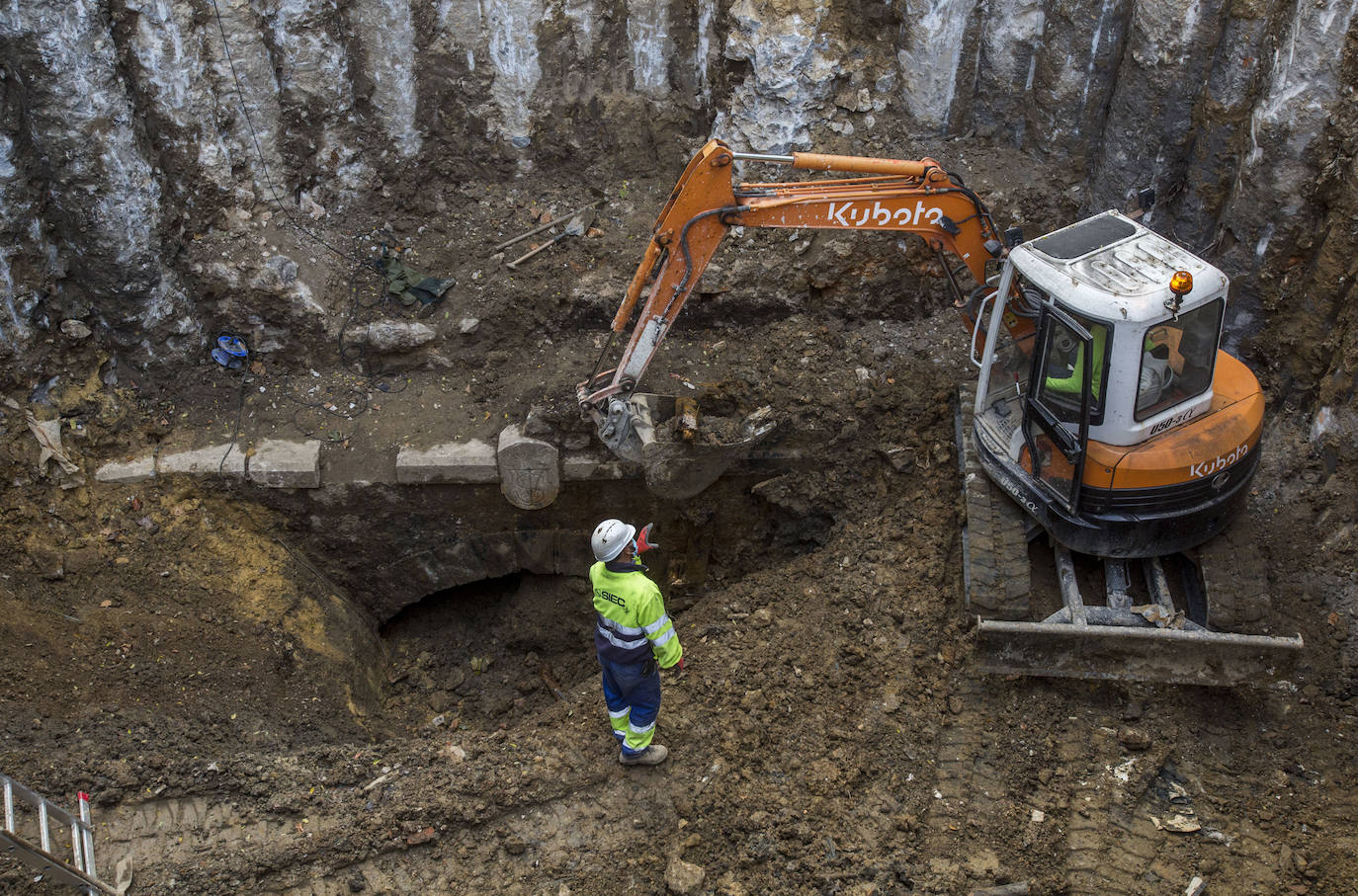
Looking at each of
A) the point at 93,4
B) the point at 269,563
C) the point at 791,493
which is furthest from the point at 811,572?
the point at 93,4

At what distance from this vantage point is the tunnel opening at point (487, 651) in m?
6.68

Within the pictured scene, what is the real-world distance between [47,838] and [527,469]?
326 cm

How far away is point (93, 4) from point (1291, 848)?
25.7ft

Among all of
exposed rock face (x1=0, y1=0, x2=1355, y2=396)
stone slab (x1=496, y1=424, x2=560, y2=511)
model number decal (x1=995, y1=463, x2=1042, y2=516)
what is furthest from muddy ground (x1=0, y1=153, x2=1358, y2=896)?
model number decal (x1=995, y1=463, x2=1042, y2=516)

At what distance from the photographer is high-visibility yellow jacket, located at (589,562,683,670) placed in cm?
443

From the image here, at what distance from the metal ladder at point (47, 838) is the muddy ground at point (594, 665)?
17 cm

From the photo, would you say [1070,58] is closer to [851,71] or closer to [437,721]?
[851,71]

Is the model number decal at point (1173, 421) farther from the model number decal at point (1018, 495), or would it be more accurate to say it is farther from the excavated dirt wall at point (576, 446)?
the excavated dirt wall at point (576, 446)

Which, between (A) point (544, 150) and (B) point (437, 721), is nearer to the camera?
(B) point (437, 721)

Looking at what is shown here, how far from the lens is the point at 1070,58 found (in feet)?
22.0

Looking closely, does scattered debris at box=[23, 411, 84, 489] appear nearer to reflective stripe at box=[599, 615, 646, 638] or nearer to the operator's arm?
reflective stripe at box=[599, 615, 646, 638]

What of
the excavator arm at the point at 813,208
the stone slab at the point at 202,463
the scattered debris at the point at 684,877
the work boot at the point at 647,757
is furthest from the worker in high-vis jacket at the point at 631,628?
the stone slab at the point at 202,463

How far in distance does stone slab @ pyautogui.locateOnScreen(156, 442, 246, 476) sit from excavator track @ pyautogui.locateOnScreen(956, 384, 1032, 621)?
462 centimetres

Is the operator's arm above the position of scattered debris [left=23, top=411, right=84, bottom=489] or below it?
above
